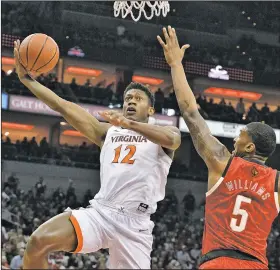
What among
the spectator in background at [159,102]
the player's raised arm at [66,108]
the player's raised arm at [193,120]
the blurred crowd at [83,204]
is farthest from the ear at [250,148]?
the spectator in background at [159,102]

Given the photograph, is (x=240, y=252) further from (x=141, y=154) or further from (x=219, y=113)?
(x=219, y=113)

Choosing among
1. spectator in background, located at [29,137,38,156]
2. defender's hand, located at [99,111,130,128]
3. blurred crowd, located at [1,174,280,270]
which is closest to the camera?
defender's hand, located at [99,111,130,128]

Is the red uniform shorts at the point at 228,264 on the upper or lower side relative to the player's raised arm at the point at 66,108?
lower

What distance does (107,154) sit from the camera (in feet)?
17.7

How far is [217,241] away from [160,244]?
579 inches

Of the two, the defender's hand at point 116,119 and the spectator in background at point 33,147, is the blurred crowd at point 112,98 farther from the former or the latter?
the defender's hand at point 116,119

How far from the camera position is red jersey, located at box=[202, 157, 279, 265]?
4.23 metres

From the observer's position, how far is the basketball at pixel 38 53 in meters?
5.58

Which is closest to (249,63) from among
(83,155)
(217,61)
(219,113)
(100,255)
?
(217,61)

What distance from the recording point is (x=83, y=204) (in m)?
20.8

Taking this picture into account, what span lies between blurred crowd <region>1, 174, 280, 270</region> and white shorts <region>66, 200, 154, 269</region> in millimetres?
8971

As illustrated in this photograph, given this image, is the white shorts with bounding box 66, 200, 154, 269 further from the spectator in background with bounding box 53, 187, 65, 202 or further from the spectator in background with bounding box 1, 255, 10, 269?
the spectator in background with bounding box 53, 187, 65, 202

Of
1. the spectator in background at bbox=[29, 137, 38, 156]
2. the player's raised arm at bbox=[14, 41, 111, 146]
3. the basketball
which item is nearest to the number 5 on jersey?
the player's raised arm at bbox=[14, 41, 111, 146]

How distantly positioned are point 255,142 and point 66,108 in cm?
182
